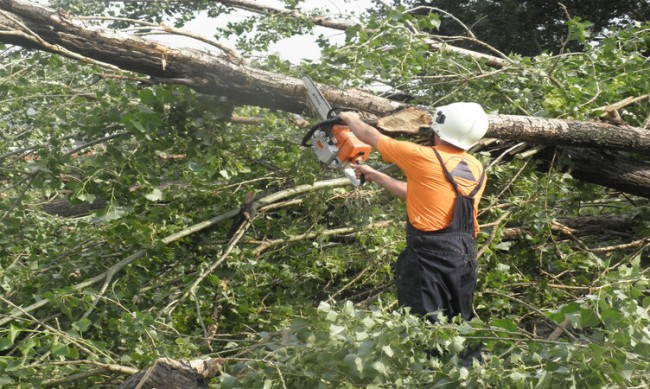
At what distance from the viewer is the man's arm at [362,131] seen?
4.04 meters

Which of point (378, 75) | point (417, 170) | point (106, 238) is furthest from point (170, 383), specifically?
point (378, 75)

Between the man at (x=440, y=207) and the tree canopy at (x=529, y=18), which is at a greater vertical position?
the man at (x=440, y=207)

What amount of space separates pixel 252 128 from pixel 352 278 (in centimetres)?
122

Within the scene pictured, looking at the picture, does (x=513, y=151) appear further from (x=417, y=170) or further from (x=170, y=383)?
(x=170, y=383)

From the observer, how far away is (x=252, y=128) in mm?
4980

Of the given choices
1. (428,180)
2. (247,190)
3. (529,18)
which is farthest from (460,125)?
(529,18)

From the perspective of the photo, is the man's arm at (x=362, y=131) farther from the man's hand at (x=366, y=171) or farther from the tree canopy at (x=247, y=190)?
the tree canopy at (x=247, y=190)

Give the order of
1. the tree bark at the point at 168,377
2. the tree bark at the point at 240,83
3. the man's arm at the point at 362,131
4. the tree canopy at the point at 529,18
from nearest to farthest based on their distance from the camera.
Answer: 1. the tree bark at the point at 168,377
2. the tree bark at the point at 240,83
3. the man's arm at the point at 362,131
4. the tree canopy at the point at 529,18

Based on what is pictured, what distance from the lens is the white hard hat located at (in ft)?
13.3

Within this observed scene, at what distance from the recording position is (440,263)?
400cm

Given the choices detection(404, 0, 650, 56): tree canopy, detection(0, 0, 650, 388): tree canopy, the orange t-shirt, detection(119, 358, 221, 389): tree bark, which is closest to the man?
the orange t-shirt

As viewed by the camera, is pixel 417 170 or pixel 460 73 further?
pixel 460 73

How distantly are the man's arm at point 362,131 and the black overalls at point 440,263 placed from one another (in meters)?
0.32

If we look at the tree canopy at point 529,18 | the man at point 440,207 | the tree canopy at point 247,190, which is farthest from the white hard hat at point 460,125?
the tree canopy at point 529,18
